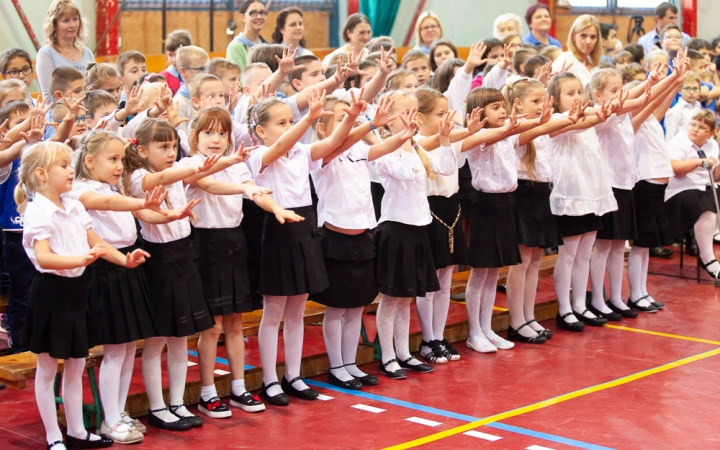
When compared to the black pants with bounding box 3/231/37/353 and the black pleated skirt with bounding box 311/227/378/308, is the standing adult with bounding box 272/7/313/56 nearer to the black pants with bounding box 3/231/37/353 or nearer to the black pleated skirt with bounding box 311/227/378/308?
the black pleated skirt with bounding box 311/227/378/308

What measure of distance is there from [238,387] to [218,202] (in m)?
0.85

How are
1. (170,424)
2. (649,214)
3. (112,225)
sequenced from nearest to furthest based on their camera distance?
(112,225) → (170,424) → (649,214)

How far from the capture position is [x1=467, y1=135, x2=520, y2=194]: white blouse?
5242 millimetres

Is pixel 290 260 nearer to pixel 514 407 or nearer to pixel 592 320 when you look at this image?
pixel 514 407

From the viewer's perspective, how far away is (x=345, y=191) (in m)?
4.56

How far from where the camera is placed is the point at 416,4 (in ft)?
39.2

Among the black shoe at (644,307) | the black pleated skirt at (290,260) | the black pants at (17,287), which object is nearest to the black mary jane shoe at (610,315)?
the black shoe at (644,307)

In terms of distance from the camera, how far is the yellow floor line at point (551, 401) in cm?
396

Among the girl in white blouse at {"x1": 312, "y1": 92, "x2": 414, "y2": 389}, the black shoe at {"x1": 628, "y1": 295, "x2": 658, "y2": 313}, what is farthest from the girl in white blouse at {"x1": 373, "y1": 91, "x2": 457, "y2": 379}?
the black shoe at {"x1": 628, "y1": 295, "x2": 658, "y2": 313}

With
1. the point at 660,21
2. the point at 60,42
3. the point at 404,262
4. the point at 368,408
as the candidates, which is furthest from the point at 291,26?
the point at 660,21

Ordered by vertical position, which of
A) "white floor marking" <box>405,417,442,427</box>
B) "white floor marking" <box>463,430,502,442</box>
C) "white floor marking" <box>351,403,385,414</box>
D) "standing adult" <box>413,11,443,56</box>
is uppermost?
"standing adult" <box>413,11,443,56</box>

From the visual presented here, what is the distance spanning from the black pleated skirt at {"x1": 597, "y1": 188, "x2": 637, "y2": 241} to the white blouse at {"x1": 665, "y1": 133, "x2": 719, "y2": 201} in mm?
1274

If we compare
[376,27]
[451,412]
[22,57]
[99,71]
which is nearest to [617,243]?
[451,412]

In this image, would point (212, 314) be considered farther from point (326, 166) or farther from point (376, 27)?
point (376, 27)
